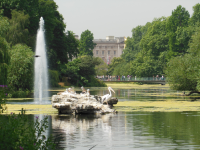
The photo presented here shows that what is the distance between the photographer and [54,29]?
257ft

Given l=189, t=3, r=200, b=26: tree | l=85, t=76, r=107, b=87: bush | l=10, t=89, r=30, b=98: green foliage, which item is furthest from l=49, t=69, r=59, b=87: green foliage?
l=189, t=3, r=200, b=26: tree

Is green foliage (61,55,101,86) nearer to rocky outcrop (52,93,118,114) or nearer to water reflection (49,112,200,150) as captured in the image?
rocky outcrop (52,93,118,114)

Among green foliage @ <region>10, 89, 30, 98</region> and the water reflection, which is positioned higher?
green foliage @ <region>10, 89, 30, 98</region>

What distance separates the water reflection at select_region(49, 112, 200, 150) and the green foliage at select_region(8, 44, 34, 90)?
2058 cm

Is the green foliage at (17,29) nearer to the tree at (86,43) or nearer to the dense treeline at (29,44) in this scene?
the dense treeline at (29,44)

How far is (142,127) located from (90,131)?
2.87 meters

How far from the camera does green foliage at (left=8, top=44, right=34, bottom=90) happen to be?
43.9 m

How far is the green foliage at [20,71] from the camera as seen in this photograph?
144 ft

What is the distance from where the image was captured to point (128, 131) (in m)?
18.4

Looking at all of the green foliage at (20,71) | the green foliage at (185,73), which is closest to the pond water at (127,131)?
the green foliage at (20,71)

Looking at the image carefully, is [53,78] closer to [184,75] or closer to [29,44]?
[29,44]

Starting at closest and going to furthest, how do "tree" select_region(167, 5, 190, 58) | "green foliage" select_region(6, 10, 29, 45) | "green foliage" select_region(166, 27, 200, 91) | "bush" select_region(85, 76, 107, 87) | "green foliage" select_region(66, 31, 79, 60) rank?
"green foliage" select_region(166, 27, 200, 91) < "green foliage" select_region(6, 10, 29, 45) < "bush" select_region(85, 76, 107, 87) < "green foliage" select_region(66, 31, 79, 60) < "tree" select_region(167, 5, 190, 58)

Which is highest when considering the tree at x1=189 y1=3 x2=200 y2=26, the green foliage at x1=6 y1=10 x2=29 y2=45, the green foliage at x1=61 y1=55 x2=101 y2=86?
the tree at x1=189 y1=3 x2=200 y2=26

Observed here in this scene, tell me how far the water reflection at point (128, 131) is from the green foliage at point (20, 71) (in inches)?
810
